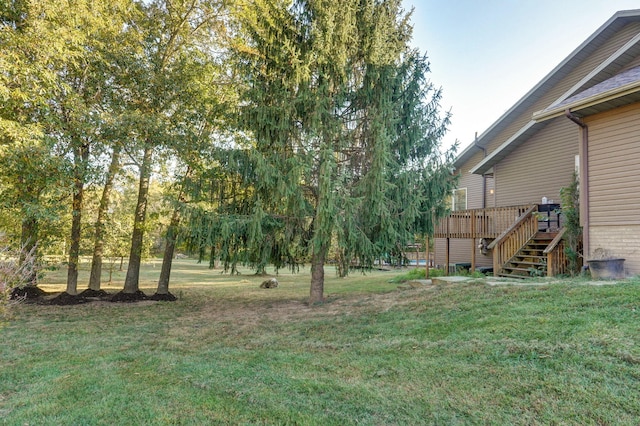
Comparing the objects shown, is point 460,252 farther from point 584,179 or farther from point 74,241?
point 74,241

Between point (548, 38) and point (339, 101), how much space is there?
9372 mm

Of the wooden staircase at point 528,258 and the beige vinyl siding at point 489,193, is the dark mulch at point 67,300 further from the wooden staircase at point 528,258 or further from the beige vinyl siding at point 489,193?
the beige vinyl siding at point 489,193

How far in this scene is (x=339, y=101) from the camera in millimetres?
8500

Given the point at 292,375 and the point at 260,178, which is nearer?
the point at 292,375

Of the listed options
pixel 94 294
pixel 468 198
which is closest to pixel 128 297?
pixel 94 294

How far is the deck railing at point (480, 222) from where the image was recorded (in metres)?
10.4

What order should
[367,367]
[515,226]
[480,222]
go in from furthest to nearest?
[480,222], [515,226], [367,367]

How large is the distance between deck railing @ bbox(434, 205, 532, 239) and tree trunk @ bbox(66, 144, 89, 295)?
9839 mm

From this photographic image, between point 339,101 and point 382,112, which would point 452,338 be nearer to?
point 382,112

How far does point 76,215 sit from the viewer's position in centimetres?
993

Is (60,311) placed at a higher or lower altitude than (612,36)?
lower

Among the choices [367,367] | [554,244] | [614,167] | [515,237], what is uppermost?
[614,167]

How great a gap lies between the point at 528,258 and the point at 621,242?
8.20ft

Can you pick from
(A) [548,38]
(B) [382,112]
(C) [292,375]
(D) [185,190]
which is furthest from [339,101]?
(A) [548,38]
